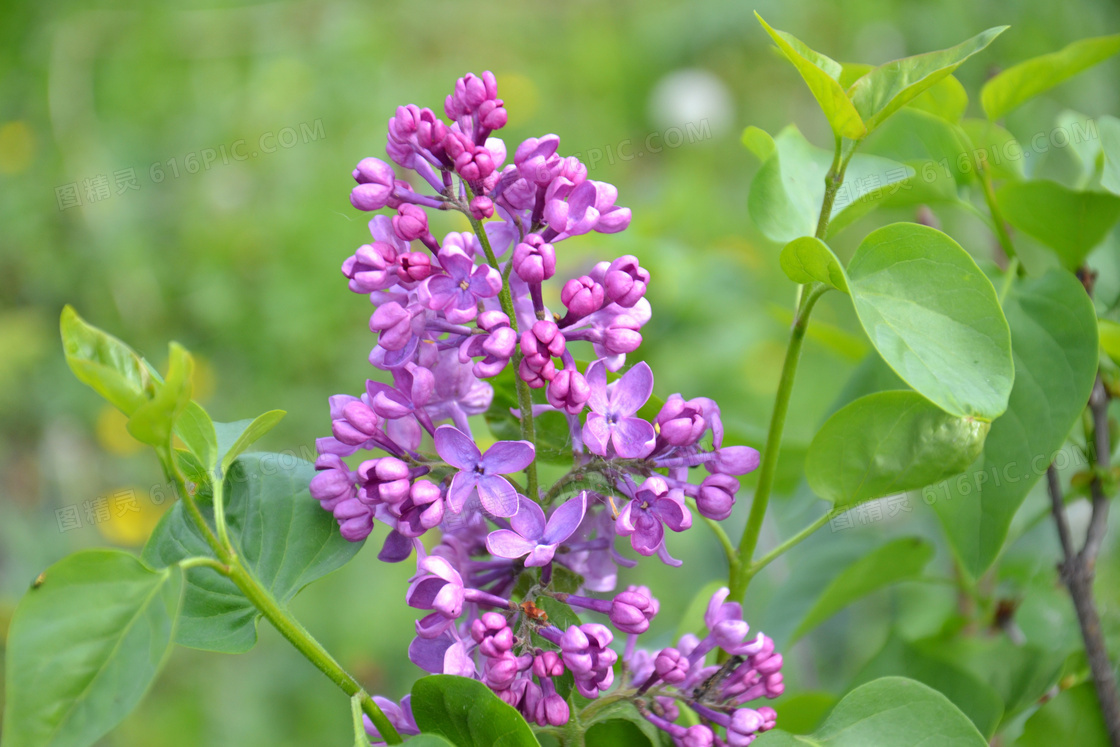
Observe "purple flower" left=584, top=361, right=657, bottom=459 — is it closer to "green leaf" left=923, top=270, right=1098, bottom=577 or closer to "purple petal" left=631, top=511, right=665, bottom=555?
"purple petal" left=631, top=511, right=665, bottom=555

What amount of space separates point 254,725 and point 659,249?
1.20m

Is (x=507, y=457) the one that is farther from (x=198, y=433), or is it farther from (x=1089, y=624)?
(x=1089, y=624)

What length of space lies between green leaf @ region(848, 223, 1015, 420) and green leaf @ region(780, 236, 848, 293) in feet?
0.06

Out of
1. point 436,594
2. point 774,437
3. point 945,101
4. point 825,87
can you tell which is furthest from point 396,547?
point 945,101

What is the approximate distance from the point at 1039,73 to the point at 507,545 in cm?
61

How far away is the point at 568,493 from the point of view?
59 centimetres

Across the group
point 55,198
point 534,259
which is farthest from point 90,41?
point 534,259

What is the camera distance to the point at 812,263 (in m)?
0.55

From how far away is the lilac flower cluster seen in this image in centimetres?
53

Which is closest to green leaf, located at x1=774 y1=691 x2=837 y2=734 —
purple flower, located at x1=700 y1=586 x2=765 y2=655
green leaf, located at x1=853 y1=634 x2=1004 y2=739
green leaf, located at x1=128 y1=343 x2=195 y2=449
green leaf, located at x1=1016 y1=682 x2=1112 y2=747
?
green leaf, located at x1=853 y1=634 x2=1004 y2=739

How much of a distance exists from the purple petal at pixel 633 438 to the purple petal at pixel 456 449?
84 mm

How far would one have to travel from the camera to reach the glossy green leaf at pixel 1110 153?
0.72 metres

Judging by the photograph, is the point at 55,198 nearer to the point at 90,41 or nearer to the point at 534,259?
the point at 90,41

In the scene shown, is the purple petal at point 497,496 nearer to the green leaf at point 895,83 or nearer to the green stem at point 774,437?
the green stem at point 774,437
